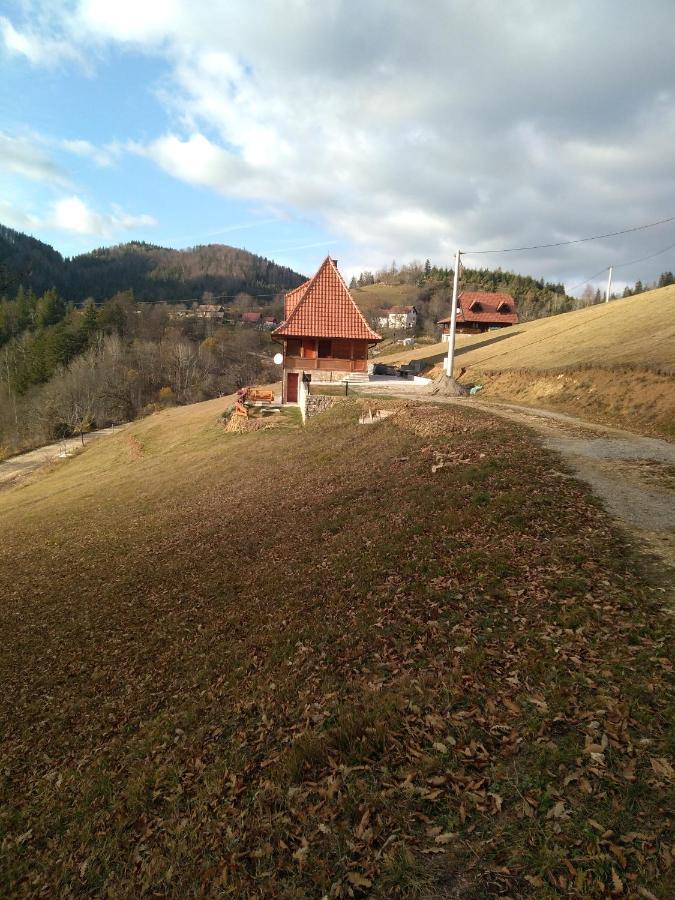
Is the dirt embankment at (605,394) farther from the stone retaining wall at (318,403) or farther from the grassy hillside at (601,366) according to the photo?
the stone retaining wall at (318,403)

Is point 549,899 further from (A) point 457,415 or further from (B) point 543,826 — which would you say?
(A) point 457,415

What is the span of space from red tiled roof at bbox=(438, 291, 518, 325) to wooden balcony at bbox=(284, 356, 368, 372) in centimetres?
4400

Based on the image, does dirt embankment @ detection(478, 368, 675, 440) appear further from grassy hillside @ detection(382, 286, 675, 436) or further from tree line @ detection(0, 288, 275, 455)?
tree line @ detection(0, 288, 275, 455)

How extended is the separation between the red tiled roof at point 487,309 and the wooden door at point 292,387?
4571cm

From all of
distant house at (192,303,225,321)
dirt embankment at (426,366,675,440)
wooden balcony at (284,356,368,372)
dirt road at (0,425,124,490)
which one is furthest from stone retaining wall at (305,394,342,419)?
distant house at (192,303,225,321)

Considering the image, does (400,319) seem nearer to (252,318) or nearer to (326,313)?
(252,318)

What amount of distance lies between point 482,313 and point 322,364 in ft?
154

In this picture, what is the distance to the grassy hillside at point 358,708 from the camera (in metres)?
3.87

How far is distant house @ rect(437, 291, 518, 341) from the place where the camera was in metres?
68.6

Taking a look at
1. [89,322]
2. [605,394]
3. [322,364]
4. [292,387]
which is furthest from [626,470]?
[89,322]

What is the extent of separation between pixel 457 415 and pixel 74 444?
2121 inches

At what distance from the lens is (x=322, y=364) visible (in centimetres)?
3114

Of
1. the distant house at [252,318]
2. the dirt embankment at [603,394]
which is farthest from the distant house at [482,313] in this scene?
the distant house at [252,318]

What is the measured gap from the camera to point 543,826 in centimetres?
373
